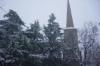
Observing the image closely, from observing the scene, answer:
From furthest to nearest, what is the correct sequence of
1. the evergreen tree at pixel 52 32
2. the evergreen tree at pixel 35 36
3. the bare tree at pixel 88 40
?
the bare tree at pixel 88 40
the evergreen tree at pixel 52 32
the evergreen tree at pixel 35 36

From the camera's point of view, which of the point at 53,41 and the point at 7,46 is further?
the point at 53,41

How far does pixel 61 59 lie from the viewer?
71.9 ft

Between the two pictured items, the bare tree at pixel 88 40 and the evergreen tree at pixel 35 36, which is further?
the bare tree at pixel 88 40

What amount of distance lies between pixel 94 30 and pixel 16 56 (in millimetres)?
12468


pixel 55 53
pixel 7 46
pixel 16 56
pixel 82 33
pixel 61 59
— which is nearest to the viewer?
pixel 7 46

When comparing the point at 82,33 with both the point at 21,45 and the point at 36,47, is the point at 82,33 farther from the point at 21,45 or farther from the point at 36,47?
the point at 21,45

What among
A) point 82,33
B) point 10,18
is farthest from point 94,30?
point 10,18

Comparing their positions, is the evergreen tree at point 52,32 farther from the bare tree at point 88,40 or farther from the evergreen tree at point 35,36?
the bare tree at point 88,40

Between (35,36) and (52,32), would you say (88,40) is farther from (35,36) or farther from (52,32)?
(35,36)

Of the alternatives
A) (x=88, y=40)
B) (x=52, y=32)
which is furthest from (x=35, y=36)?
(x=88, y=40)

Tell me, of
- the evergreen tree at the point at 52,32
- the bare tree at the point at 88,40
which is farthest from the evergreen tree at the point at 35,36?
the bare tree at the point at 88,40

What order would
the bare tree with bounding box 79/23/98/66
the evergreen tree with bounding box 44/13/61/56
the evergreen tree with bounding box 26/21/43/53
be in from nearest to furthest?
the evergreen tree with bounding box 26/21/43/53, the evergreen tree with bounding box 44/13/61/56, the bare tree with bounding box 79/23/98/66

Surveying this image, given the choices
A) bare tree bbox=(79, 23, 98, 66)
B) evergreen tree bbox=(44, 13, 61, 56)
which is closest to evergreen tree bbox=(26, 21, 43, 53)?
evergreen tree bbox=(44, 13, 61, 56)

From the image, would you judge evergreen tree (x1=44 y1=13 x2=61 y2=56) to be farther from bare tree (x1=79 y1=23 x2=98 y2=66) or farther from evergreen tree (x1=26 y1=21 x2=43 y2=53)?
bare tree (x1=79 y1=23 x2=98 y2=66)
